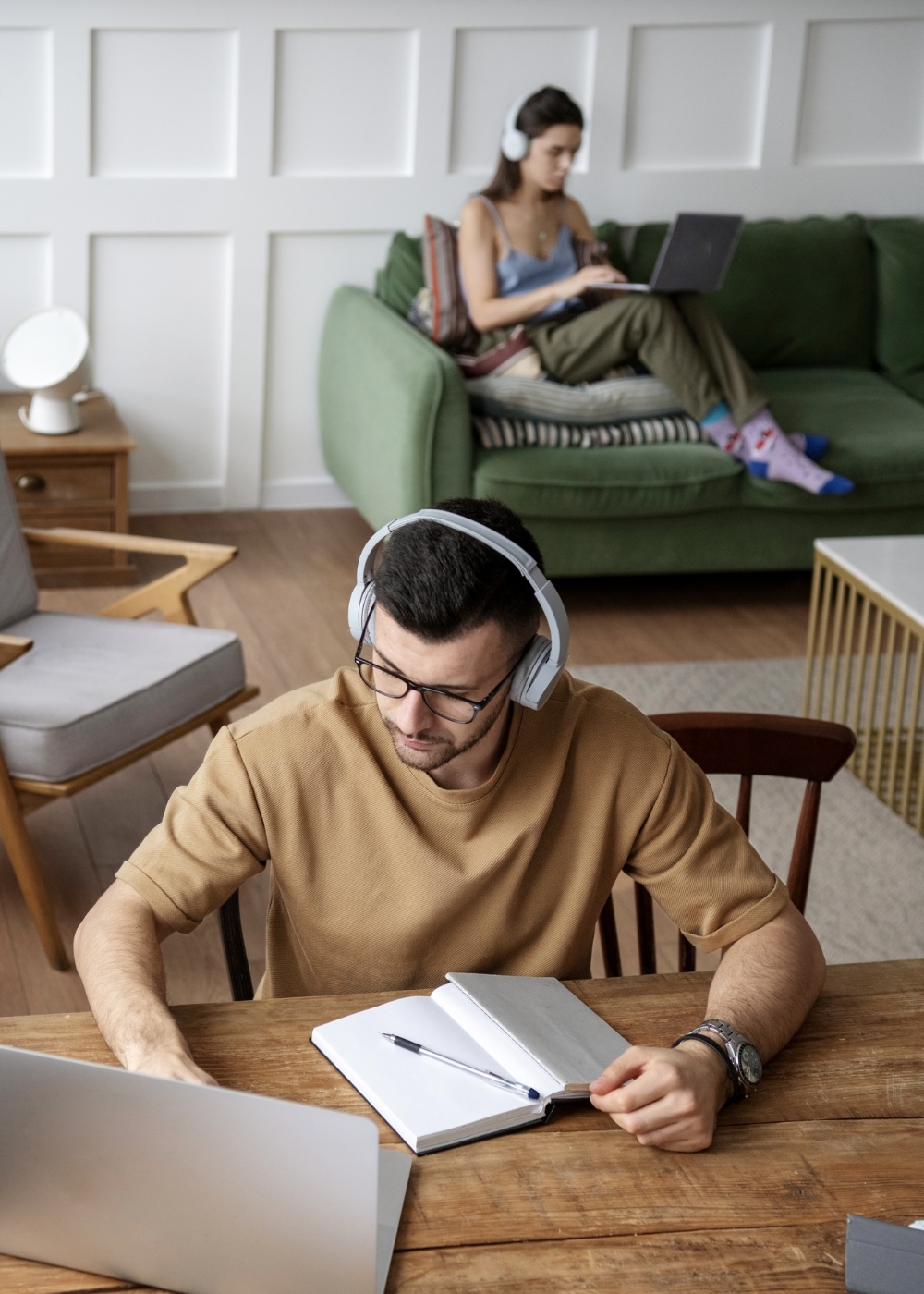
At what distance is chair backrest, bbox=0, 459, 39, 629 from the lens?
116 inches

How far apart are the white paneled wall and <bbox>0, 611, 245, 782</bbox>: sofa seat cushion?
5.66 feet

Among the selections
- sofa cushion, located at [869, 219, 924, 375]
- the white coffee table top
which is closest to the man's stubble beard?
the white coffee table top

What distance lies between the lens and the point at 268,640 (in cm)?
381

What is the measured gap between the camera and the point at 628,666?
3.76 metres

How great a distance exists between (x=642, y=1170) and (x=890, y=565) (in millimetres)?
2207

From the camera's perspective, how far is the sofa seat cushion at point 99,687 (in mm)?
2496

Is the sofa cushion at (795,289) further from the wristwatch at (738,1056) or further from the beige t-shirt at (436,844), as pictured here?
the wristwatch at (738,1056)

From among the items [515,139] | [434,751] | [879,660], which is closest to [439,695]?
[434,751]

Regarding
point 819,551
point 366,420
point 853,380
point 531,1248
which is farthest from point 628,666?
point 531,1248

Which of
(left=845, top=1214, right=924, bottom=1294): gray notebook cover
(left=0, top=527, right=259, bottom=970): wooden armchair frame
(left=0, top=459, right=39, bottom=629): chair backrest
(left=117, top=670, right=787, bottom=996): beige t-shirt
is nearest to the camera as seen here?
(left=845, top=1214, right=924, bottom=1294): gray notebook cover

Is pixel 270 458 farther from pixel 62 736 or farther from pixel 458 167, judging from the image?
pixel 62 736

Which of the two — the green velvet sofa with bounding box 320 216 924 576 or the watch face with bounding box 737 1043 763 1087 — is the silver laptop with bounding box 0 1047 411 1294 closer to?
the watch face with bounding box 737 1043 763 1087

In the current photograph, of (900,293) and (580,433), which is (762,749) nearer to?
(580,433)

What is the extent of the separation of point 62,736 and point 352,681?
3.76 ft
